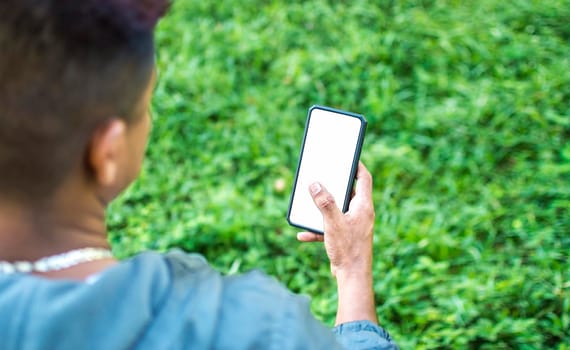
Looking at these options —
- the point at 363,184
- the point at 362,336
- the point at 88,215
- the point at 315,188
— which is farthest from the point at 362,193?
the point at 88,215

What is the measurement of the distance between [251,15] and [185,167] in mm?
1282

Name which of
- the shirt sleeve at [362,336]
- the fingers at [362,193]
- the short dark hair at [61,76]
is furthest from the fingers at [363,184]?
the short dark hair at [61,76]

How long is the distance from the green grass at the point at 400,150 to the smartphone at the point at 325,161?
627mm

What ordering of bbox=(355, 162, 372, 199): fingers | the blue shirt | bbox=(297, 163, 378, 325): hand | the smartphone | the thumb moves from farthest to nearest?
the smartphone → bbox=(355, 162, 372, 199): fingers → the thumb → bbox=(297, 163, 378, 325): hand → the blue shirt

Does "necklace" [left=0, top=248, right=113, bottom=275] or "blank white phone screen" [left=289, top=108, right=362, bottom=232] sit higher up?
"necklace" [left=0, top=248, right=113, bottom=275]

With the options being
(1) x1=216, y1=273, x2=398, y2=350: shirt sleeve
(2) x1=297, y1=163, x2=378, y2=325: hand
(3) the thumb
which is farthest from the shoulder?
(3) the thumb

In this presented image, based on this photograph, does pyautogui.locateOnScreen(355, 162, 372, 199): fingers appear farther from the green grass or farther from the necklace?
the necklace

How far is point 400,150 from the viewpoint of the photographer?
3.32m

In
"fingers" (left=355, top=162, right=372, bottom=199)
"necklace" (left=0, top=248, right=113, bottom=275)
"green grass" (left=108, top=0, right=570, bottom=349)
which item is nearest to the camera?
"necklace" (left=0, top=248, right=113, bottom=275)

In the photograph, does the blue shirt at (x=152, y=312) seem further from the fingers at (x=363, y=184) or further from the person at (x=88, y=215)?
the fingers at (x=363, y=184)

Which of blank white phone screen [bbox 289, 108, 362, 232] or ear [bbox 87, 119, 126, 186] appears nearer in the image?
ear [bbox 87, 119, 126, 186]

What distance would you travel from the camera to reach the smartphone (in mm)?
2098

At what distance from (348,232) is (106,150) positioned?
87 centimetres

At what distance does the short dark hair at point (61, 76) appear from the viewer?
987 millimetres
